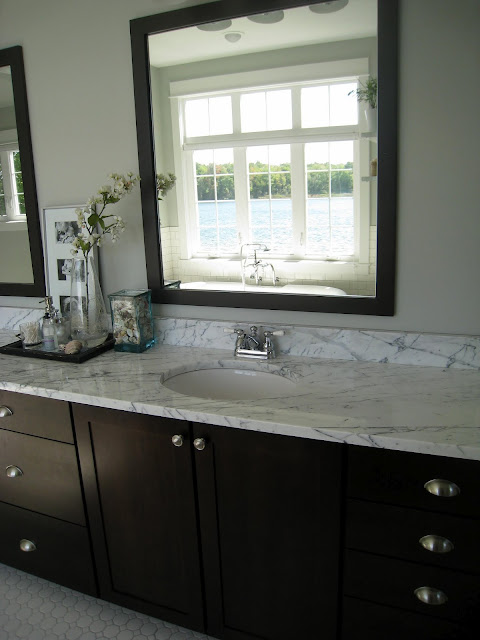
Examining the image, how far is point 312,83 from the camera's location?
5.49 ft

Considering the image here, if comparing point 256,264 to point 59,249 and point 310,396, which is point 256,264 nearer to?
point 310,396

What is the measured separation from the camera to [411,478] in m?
1.30

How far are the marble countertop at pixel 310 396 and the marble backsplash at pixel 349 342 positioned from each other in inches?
1.3

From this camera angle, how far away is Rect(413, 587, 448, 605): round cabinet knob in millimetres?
1338

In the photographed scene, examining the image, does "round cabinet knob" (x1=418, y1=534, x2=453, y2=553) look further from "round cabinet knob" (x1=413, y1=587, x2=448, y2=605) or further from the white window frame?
the white window frame

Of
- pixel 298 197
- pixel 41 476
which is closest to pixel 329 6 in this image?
pixel 298 197

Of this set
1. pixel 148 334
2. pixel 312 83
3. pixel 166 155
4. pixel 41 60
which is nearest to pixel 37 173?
pixel 41 60

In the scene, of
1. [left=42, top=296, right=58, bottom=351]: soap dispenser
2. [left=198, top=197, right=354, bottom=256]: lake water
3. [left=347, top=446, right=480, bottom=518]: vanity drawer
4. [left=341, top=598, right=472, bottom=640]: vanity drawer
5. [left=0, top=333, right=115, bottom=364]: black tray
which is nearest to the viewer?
[left=347, top=446, right=480, bottom=518]: vanity drawer

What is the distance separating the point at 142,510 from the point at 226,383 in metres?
0.51

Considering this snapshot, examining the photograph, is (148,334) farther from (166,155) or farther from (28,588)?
(28,588)

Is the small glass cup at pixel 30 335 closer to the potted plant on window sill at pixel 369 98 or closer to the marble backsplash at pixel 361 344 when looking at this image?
the marble backsplash at pixel 361 344

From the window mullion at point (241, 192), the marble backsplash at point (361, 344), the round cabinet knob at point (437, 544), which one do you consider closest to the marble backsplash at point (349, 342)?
the marble backsplash at point (361, 344)

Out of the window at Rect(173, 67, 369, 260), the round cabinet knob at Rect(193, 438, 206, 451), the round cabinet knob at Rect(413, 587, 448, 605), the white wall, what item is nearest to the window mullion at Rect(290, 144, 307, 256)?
the window at Rect(173, 67, 369, 260)

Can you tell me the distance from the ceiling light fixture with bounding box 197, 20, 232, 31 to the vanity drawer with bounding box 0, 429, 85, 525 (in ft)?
4.87
